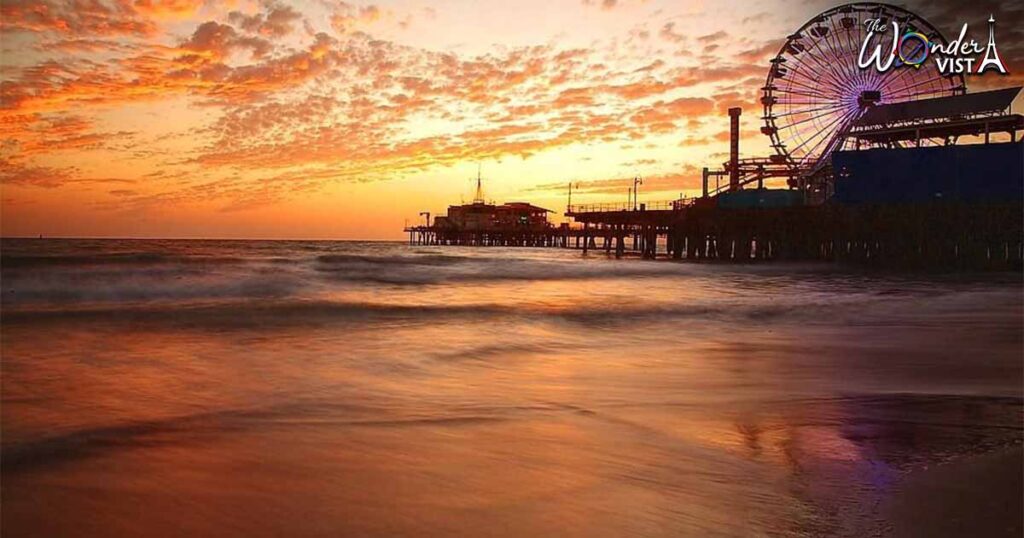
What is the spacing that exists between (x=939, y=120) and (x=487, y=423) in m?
50.5

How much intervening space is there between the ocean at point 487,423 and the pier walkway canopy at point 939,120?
37771mm

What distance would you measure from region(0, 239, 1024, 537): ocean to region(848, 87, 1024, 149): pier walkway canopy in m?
37.8

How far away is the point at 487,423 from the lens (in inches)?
220

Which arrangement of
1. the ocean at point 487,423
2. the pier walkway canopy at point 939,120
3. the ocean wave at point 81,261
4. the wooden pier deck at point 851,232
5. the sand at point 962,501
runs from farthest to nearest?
the pier walkway canopy at point 939,120, the wooden pier deck at point 851,232, the ocean wave at point 81,261, the ocean at point 487,423, the sand at point 962,501

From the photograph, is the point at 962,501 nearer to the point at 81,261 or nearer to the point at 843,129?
the point at 81,261

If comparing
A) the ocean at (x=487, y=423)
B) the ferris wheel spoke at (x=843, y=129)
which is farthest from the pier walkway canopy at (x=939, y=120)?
the ocean at (x=487, y=423)

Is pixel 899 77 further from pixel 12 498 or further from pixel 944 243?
pixel 12 498

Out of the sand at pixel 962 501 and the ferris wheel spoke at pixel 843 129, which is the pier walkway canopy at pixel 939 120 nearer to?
the ferris wheel spoke at pixel 843 129

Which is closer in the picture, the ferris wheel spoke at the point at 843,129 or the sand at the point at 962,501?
the sand at the point at 962,501

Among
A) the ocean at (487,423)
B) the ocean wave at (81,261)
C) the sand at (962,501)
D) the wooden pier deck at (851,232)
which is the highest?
the wooden pier deck at (851,232)

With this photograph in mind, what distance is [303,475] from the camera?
4164 mm

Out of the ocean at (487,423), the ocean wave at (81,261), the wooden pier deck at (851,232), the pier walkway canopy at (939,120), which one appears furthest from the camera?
the pier walkway canopy at (939,120)

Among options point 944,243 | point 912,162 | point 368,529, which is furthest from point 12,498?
point 912,162

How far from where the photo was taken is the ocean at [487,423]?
3559 millimetres
